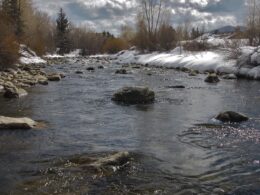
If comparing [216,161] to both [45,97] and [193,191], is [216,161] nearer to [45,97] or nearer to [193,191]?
[193,191]

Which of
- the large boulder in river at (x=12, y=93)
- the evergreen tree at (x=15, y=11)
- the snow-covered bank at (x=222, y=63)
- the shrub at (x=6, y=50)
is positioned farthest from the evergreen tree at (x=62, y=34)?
the large boulder in river at (x=12, y=93)

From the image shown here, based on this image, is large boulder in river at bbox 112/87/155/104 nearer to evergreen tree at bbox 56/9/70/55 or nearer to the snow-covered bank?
the snow-covered bank

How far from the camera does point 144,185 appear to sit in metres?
7.59

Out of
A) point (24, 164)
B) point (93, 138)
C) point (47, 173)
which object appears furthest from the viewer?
point (93, 138)

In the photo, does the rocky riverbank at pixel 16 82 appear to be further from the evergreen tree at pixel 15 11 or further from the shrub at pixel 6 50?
the evergreen tree at pixel 15 11

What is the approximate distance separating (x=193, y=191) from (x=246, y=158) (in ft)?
8.47

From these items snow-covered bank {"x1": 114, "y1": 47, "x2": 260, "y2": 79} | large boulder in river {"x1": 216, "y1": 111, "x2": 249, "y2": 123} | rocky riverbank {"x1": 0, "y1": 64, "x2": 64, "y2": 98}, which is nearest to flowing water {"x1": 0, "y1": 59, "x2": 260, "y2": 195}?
large boulder in river {"x1": 216, "y1": 111, "x2": 249, "y2": 123}

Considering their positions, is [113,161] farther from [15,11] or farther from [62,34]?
[62,34]

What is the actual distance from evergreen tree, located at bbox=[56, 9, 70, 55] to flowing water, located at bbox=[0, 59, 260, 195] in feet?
265

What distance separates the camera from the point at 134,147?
1031cm

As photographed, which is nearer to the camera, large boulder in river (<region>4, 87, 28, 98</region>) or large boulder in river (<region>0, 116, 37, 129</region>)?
large boulder in river (<region>0, 116, 37, 129</region>)

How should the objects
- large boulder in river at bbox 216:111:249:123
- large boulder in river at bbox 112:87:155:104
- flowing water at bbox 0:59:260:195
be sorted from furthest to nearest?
large boulder in river at bbox 112:87:155:104, large boulder in river at bbox 216:111:249:123, flowing water at bbox 0:59:260:195

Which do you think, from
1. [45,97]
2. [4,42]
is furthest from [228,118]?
[4,42]

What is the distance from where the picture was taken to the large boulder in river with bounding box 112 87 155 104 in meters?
17.8
